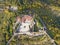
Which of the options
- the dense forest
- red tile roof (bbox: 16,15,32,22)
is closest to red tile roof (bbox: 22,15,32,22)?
red tile roof (bbox: 16,15,32,22)

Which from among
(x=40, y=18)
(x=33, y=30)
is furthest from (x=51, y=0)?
(x=33, y=30)

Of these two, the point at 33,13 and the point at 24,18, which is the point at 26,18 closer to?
the point at 24,18

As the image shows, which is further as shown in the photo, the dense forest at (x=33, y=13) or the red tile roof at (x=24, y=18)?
the red tile roof at (x=24, y=18)

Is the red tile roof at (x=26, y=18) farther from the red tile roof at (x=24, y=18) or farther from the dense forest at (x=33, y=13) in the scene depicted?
the dense forest at (x=33, y=13)

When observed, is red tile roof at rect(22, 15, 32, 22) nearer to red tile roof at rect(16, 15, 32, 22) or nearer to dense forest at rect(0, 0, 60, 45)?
red tile roof at rect(16, 15, 32, 22)

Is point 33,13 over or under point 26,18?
over

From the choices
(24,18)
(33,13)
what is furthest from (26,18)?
(33,13)

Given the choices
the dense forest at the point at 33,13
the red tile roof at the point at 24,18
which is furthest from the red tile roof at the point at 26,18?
the dense forest at the point at 33,13

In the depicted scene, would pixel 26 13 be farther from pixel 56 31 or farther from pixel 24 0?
pixel 56 31

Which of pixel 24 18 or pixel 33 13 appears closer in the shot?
pixel 24 18
